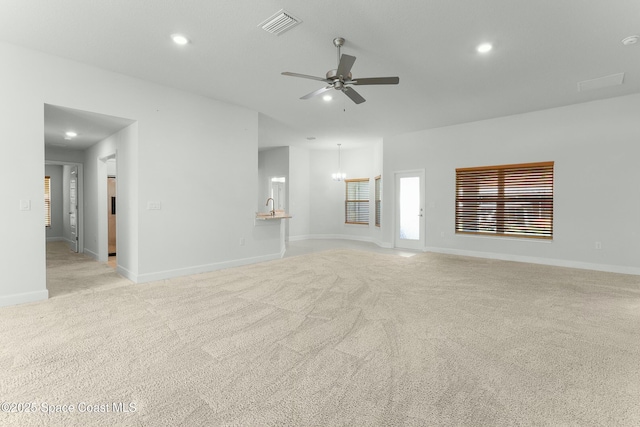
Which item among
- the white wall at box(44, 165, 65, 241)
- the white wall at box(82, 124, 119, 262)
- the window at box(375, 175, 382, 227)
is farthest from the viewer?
the window at box(375, 175, 382, 227)

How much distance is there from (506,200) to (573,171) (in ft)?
3.86

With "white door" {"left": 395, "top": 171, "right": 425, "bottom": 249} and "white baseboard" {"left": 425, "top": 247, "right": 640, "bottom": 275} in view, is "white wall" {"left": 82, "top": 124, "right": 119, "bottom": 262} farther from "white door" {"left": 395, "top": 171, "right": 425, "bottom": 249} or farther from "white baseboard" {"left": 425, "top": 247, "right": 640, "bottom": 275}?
"white baseboard" {"left": 425, "top": 247, "right": 640, "bottom": 275}

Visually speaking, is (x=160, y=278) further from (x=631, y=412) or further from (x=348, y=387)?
(x=631, y=412)

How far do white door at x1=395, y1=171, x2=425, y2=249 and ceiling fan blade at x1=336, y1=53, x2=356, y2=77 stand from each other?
4.79 m

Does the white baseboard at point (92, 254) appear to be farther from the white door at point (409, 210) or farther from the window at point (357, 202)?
the white door at point (409, 210)

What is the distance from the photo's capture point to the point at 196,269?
4.79 metres

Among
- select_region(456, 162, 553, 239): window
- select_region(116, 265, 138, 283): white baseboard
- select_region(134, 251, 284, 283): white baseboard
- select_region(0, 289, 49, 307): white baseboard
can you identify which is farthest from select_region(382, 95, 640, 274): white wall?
select_region(0, 289, 49, 307): white baseboard

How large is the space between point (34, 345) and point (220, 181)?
3226 millimetres

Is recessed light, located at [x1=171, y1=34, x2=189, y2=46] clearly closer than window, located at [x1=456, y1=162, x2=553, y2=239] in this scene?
Yes

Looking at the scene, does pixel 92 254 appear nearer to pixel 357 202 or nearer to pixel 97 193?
pixel 97 193

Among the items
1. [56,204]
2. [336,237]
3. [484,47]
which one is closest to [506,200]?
[484,47]

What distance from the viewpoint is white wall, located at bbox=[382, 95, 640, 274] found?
492 cm

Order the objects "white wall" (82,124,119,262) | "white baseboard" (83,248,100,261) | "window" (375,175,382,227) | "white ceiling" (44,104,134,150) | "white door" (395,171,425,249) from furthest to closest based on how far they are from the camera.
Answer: "window" (375,175,382,227), "white door" (395,171,425,249), "white baseboard" (83,248,100,261), "white wall" (82,124,119,262), "white ceiling" (44,104,134,150)

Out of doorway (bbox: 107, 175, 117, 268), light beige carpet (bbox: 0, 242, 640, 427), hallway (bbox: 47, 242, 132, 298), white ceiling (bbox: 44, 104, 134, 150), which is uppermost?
white ceiling (bbox: 44, 104, 134, 150)
